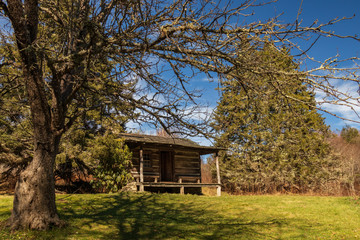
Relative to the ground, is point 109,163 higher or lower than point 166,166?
higher

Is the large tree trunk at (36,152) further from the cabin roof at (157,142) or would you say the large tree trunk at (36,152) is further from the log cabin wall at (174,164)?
the log cabin wall at (174,164)

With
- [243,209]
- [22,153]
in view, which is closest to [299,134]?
[243,209]

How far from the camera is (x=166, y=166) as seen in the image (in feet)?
69.4

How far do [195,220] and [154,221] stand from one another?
4.67 feet

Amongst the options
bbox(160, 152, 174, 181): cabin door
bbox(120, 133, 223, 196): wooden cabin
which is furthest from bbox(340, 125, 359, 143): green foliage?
bbox(160, 152, 174, 181): cabin door

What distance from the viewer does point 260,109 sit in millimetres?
6418

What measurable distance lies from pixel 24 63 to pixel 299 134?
2129 cm

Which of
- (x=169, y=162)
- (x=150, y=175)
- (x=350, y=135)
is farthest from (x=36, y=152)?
(x=350, y=135)

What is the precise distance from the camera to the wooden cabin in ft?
61.9

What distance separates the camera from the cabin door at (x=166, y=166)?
824 inches

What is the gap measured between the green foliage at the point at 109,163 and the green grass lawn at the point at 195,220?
2869mm

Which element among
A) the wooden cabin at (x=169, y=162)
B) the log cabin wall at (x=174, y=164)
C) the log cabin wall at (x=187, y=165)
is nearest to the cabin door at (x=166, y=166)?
the wooden cabin at (x=169, y=162)

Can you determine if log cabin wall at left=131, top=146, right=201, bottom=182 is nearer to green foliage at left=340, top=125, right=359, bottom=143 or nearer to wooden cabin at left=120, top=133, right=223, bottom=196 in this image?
wooden cabin at left=120, top=133, right=223, bottom=196

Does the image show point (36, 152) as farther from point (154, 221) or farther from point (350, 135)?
point (350, 135)
